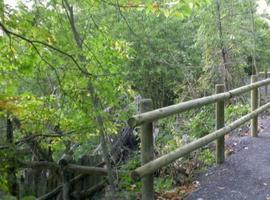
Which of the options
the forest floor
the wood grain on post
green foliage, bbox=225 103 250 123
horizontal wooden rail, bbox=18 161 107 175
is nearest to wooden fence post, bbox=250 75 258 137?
the wood grain on post

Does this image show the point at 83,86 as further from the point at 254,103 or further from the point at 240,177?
the point at 254,103

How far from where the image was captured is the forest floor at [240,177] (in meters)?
4.91

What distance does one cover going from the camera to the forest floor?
491cm

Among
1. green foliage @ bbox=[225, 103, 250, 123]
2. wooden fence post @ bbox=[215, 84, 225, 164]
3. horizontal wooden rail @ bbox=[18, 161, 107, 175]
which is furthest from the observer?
green foliage @ bbox=[225, 103, 250, 123]

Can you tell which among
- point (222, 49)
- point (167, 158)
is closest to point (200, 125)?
point (222, 49)

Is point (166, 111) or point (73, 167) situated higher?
point (166, 111)

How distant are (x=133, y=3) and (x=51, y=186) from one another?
339cm

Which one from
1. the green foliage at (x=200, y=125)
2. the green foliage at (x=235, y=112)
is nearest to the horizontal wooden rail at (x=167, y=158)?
the green foliage at (x=200, y=125)

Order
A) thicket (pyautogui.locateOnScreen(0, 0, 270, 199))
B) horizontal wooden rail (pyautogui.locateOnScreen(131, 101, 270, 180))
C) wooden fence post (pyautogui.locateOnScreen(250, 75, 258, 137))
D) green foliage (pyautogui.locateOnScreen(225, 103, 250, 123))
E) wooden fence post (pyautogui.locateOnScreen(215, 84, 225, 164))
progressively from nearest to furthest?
thicket (pyautogui.locateOnScreen(0, 0, 270, 199)) < horizontal wooden rail (pyautogui.locateOnScreen(131, 101, 270, 180)) < wooden fence post (pyautogui.locateOnScreen(215, 84, 225, 164)) < wooden fence post (pyautogui.locateOnScreen(250, 75, 258, 137)) < green foliage (pyautogui.locateOnScreen(225, 103, 250, 123))

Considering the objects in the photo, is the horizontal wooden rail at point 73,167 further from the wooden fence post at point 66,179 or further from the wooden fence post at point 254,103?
the wooden fence post at point 254,103

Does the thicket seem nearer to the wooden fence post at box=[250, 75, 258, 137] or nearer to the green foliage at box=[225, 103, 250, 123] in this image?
the green foliage at box=[225, 103, 250, 123]

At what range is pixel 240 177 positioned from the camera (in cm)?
550

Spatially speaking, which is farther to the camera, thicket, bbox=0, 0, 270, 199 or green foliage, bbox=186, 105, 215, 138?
green foliage, bbox=186, 105, 215, 138

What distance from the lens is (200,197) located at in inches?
190
